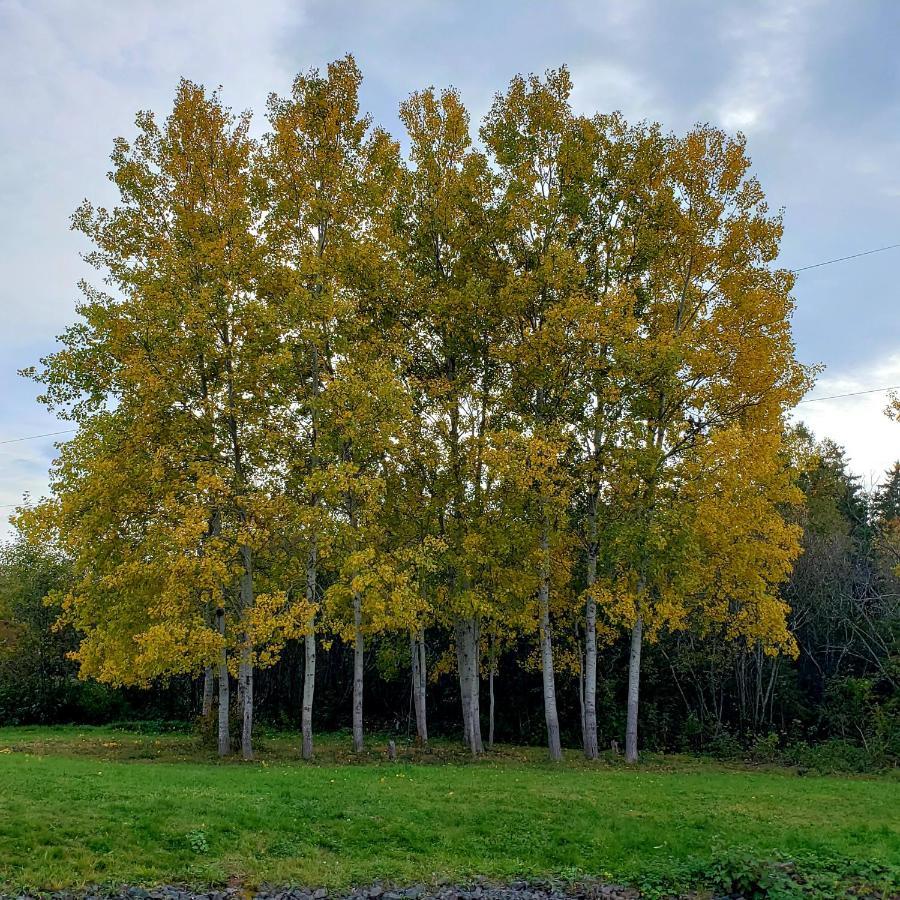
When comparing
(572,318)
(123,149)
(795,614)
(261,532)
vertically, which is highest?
(123,149)

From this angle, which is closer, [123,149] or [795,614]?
[123,149]

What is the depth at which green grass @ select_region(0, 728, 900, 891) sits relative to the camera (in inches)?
317

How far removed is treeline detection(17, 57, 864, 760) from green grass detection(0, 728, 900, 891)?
13.2 ft

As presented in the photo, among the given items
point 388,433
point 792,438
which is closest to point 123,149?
point 388,433

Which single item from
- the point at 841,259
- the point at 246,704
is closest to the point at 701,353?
the point at 841,259

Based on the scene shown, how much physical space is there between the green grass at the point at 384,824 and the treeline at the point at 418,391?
4029mm

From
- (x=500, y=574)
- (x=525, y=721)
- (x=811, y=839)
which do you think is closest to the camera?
(x=811, y=839)

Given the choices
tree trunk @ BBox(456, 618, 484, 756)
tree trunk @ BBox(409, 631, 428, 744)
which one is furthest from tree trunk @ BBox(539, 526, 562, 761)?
tree trunk @ BBox(409, 631, 428, 744)

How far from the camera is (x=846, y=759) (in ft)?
60.7

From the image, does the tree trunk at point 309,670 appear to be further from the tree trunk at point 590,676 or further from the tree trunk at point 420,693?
the tree trunk at point 590,676

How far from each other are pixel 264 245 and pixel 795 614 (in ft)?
68.2

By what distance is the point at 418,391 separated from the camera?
19031 mm

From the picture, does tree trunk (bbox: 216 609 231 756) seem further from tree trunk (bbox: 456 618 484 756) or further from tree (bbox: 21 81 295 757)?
tree trunk (bbox: 456 618 484 756)

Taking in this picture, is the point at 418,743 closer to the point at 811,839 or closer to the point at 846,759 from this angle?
the point at 846,759
